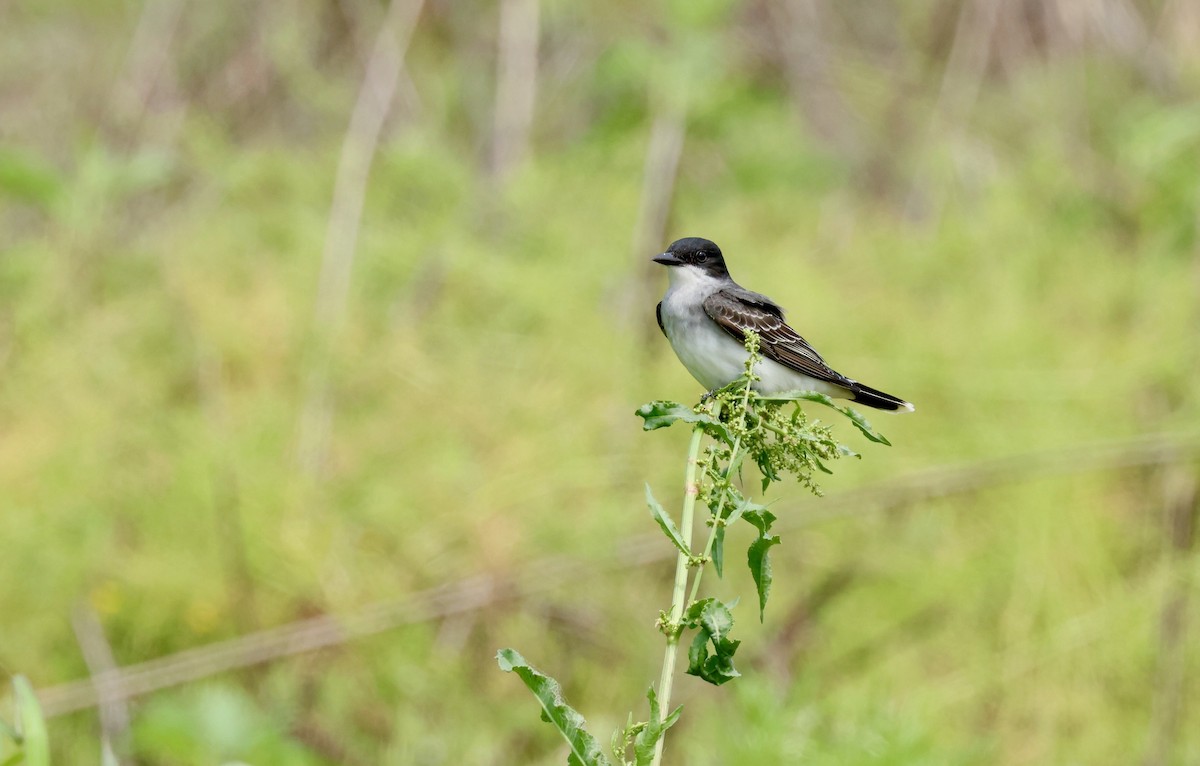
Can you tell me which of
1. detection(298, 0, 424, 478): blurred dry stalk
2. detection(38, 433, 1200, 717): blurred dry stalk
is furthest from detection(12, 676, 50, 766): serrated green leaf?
detection(298, 0, 424, 478): blurred dry stalk

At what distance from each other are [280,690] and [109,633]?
758 millimetres

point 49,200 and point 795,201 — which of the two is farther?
point 795,201

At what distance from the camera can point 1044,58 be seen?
6.63 m

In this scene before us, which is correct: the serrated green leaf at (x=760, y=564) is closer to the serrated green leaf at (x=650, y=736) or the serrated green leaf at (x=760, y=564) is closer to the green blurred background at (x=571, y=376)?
the serrated green leaf at (x=650, y=736)

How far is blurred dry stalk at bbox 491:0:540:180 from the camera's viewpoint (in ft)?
20.4

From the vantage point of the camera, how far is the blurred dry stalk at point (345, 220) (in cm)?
482

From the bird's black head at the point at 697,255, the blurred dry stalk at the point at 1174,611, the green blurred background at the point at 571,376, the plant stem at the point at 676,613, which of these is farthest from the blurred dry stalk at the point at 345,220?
the plant stem at the point at 676,613

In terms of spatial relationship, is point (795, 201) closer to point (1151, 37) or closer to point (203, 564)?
point (1151, 37)

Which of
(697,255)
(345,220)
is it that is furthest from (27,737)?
(345,220)

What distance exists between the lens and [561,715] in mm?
1040

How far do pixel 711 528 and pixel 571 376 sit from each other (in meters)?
3.81

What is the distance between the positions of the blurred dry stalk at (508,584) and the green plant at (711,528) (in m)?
3.12

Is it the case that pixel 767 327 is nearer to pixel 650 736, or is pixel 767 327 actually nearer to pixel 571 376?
pixel 650 736

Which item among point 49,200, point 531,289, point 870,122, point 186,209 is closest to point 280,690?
point 531,289
